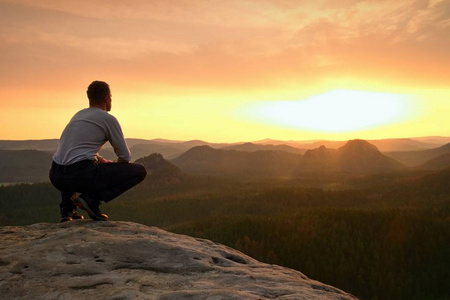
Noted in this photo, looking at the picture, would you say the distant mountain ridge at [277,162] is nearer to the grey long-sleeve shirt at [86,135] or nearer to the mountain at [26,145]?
the grey long-sleeve shirt at [86,135]

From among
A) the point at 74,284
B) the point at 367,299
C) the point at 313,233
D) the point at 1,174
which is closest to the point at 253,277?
the point at 74,284

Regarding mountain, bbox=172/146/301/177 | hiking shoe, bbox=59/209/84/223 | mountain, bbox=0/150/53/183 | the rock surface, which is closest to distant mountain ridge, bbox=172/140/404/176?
mountain, bbox=172/146/301/177

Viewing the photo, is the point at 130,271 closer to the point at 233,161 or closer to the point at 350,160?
the point at 350,160

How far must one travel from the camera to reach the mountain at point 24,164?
258 ft

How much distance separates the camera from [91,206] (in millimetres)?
6176

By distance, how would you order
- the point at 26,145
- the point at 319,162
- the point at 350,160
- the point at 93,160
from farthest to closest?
the point at 26,145 < the point at 319,162 < the point at 350,160 < the point at 93,160

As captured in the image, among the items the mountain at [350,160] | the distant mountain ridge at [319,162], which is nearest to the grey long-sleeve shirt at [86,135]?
the distant mountain ridge at [319,162]

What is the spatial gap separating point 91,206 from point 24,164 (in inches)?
3754

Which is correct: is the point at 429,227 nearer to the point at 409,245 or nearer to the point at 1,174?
the point at 409,245

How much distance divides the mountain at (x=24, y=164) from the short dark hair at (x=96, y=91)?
255ft

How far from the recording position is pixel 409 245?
927 cm

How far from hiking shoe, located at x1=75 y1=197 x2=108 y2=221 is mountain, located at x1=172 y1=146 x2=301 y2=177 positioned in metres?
51.4

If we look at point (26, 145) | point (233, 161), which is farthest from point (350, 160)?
point (26, 145)

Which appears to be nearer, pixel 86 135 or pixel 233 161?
pixel 86 135
